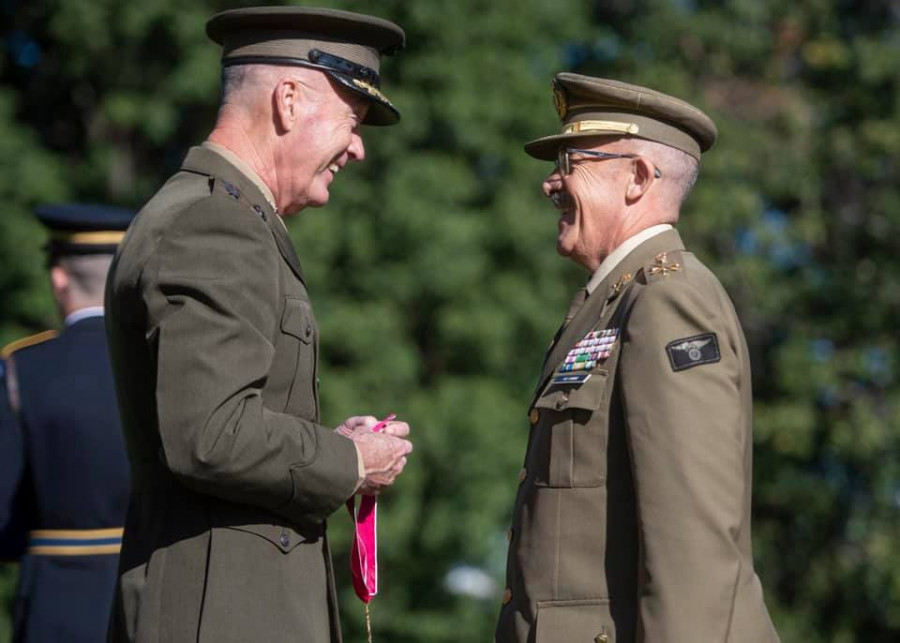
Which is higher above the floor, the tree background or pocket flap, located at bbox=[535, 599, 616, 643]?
pocket flap, located at bbox=[535, 599, 616, 643]

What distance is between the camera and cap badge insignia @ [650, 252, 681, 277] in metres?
3.30

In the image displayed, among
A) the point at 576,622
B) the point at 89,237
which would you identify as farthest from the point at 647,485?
the point at 89,237

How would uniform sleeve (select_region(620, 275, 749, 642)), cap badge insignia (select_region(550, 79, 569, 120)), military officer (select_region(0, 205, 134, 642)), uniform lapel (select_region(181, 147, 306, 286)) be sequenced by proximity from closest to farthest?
uniform sleeve (select_region(620, 275, 749, 642))
uniform lapel (select_region(181, 147, 306, 286))
cap badge insignia (select_region(550, 79, 569, 120))
military officer (select_region(0, 205, 134, 642))

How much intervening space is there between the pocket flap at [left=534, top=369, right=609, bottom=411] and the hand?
1.19 feet

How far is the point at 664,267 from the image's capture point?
3.32 meters

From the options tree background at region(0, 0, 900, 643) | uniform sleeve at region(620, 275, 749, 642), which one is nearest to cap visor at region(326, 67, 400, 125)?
uniform sleeve at region(620, 275, 749, 642)

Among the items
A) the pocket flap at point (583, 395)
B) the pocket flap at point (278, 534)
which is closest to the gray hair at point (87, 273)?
the pocket flap at point (278, 534)

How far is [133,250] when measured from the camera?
3.08 metres

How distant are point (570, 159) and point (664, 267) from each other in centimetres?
48

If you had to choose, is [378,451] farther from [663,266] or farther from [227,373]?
[663,266]

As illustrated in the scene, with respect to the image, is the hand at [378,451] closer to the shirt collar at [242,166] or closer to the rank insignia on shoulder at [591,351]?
the rank insignia on shoulder at [591,351]

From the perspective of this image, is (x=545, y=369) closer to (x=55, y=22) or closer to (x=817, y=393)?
(x=55, y=22)

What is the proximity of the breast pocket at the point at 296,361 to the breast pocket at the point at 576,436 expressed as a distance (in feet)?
1.85

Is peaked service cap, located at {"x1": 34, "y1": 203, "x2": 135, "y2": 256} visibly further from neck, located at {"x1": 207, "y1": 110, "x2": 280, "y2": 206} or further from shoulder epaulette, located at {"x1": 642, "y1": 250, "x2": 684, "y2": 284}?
shoulder epaulette, located at {"x1": 642, "y1": 250, "x2": 684, "y2": 284}
